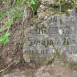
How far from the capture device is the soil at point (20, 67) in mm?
1717

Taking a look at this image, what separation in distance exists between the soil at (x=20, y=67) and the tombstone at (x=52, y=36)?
7.4 inches

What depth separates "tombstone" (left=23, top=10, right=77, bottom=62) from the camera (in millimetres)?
1656

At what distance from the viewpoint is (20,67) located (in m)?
1.81

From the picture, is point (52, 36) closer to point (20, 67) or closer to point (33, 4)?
point (33, 4)

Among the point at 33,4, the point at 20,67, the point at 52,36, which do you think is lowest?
the point at 20,67

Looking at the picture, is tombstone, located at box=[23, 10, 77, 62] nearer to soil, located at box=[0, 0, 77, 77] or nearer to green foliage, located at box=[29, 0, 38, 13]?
soil, located at box=[0, 0, 77, 77]

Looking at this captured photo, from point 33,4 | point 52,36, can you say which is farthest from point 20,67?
point 33,4

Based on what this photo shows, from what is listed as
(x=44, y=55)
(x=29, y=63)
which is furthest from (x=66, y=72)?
(x=29, y=63)

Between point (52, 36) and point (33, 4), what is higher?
point (33, 4)

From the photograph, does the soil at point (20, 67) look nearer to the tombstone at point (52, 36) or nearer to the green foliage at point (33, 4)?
the tombstone at point (52, 36)

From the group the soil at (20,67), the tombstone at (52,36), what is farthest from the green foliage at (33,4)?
the soil at (20,67)

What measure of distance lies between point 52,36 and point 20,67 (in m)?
0.77

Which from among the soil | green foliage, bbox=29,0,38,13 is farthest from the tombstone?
green foliage, bbox=29,0,38,13

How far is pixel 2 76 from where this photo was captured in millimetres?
1709
